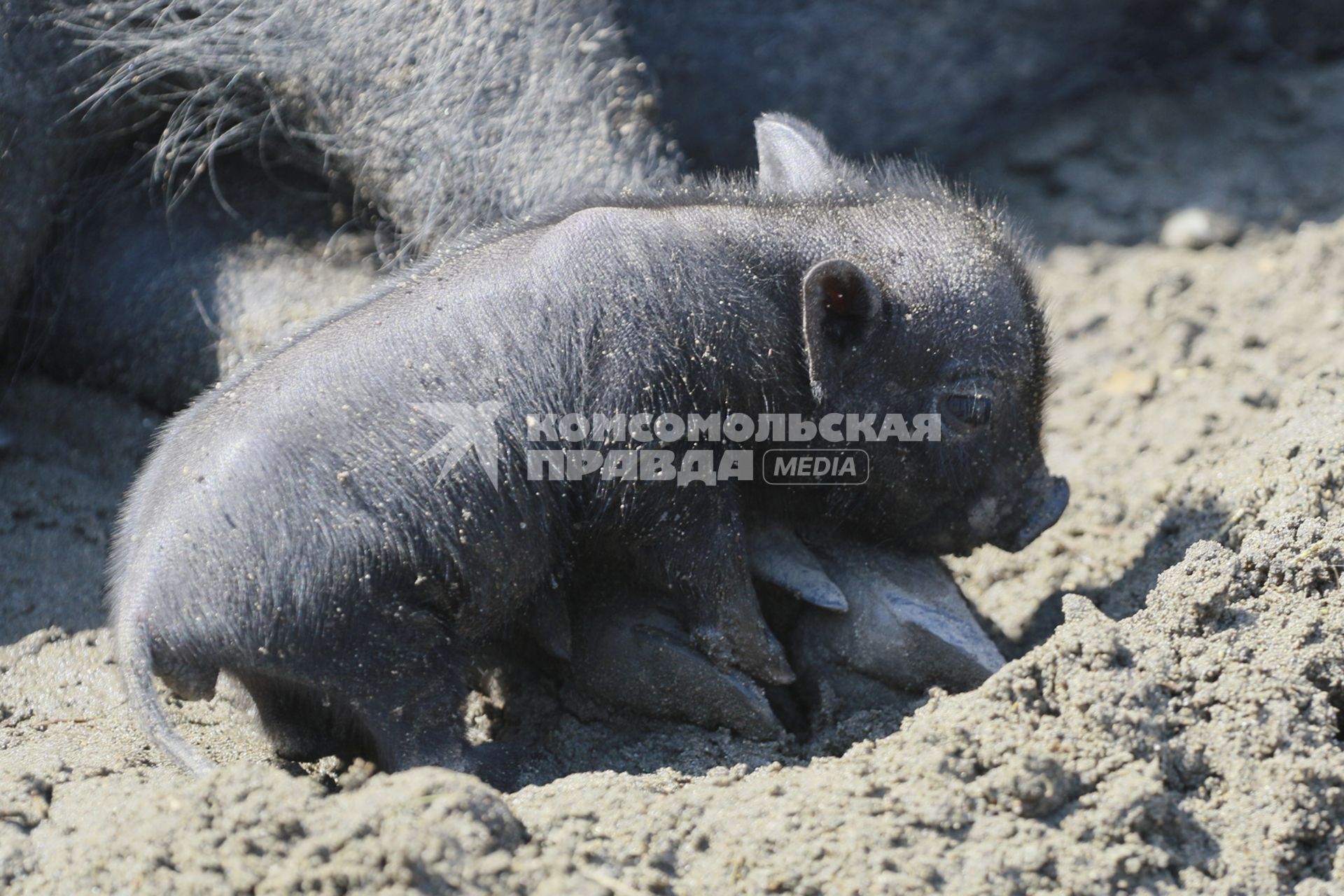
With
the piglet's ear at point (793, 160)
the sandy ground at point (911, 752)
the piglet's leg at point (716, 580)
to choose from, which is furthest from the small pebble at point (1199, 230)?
the piglet's leg at point (716, 580)

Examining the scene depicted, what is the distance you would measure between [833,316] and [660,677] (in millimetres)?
1032

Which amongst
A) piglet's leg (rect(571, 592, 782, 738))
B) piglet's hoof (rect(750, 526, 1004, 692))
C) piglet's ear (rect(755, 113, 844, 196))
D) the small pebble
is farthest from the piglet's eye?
the small pebble

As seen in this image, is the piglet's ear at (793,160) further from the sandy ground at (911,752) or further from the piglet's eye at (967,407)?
the sandy ground at (911,752)

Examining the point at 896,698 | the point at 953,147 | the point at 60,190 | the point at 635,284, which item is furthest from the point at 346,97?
the point at 953,147

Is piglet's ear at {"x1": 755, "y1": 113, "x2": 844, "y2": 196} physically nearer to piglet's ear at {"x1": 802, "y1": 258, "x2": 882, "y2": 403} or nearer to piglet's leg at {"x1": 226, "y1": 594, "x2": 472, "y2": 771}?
piglet's ear at {"x1": 802, "y1": 258, "x2": 882, "y2": 403}

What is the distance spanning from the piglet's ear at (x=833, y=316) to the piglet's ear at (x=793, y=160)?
537 millimetres

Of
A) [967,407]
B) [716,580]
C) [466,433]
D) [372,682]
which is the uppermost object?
[967,407]

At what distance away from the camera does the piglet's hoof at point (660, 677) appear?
144 inches

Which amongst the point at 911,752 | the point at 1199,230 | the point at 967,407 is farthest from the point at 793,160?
the point at 1199,230

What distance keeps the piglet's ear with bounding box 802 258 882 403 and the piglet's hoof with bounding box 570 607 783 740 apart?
739mm

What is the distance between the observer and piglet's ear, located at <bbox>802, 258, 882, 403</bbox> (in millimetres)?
3678

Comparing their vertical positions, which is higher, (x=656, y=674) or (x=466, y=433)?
(x=466, y=433)

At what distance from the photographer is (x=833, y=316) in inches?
150

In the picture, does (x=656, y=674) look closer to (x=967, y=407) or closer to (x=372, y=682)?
(x=372, y=682)
